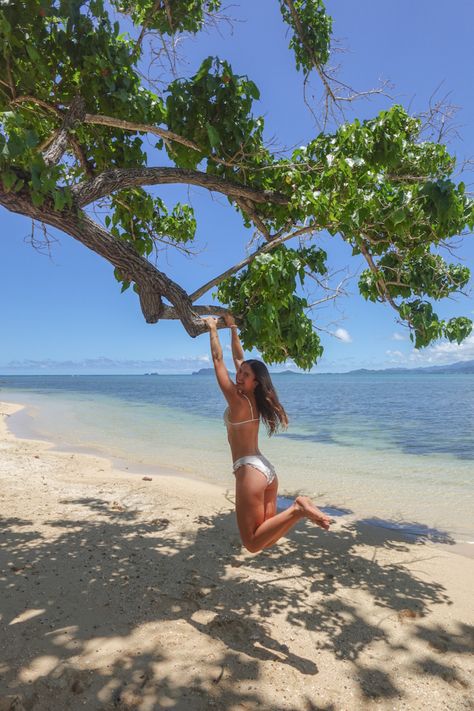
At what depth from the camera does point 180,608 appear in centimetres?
405

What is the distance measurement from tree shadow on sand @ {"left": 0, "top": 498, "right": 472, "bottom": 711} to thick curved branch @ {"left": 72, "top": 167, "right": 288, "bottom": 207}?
3654mm

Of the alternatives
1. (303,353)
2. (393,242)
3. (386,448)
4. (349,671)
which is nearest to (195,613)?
(349,671)

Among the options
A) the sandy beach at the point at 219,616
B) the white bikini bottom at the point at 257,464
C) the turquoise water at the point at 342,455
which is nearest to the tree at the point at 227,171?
the white bikini bottom at the point at 257,464

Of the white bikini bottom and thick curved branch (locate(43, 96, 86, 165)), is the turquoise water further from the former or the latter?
thick curved branch (locate(43, 96, 86, 165))

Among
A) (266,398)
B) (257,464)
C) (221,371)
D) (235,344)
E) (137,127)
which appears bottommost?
(257,464)

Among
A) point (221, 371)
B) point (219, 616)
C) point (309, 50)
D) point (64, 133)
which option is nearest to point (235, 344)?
point (221, 371)

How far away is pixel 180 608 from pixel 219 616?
362 mm

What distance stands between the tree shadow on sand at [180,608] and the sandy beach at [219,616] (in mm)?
15

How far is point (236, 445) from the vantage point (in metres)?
3.54

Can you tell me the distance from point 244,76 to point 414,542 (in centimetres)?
660

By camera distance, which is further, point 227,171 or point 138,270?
point 227,171

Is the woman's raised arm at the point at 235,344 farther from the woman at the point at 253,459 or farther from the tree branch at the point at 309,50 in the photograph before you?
the tree branch at the point at 309,50

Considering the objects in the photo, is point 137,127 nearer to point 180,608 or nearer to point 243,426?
point 243,426

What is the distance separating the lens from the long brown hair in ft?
11.7
